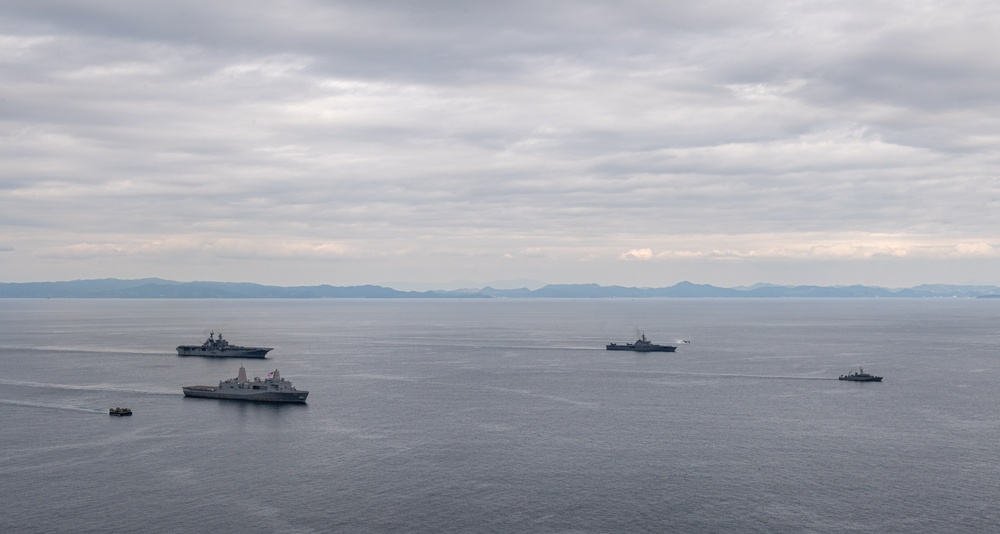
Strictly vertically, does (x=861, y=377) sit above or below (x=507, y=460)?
above

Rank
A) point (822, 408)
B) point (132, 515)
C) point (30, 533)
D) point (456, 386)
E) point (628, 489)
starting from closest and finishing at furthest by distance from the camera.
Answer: point (30, 533), point (132, 515), point (628, 489), point (822, 408), point (456, 386)

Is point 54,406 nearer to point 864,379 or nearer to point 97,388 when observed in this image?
point 97,388

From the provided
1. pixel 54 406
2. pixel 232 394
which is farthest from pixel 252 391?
pixel 54 406

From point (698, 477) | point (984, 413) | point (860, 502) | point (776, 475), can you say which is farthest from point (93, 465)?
point (984, 413)

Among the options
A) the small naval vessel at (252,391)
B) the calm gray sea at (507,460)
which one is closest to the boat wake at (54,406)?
the calm gray sea at (507,460)

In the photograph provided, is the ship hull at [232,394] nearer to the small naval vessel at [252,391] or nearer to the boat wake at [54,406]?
the small naval vessel at [252,391]

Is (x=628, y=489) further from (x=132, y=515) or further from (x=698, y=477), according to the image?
(x=132, y=515)

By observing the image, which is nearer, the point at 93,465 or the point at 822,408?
the point at 93,465

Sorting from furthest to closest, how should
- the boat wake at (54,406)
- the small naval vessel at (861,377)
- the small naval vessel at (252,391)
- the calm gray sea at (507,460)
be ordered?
the small naval vessel at (861,377) < the small naval vessel at (252,391) < the boat wake at (54,406) < the calm gray sea at (507,460)
